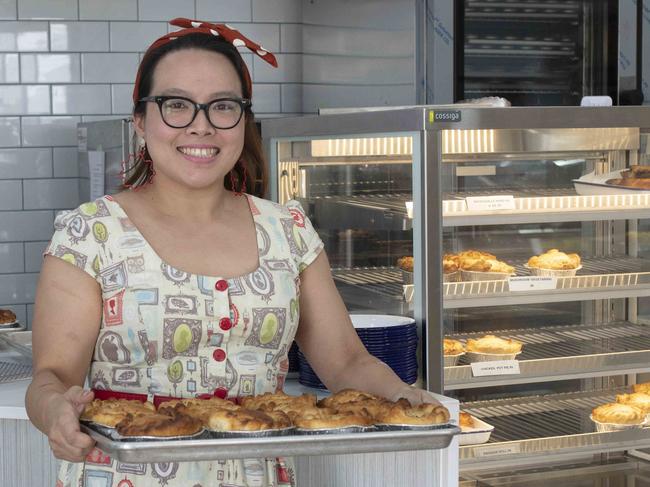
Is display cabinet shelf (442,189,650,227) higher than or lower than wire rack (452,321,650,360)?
higher

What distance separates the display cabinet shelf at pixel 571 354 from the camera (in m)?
3.05

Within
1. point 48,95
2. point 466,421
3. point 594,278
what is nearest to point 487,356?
point 466,421

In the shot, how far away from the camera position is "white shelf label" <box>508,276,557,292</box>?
308 cm

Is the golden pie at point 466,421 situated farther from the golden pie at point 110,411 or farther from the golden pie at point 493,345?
the golden pie at point 110,411

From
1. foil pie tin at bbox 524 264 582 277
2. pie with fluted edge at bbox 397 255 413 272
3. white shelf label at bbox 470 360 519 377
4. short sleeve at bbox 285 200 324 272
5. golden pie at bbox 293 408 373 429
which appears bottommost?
white shelf label at bbox 470 360 519 377

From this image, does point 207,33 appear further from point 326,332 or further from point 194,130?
point 326,332

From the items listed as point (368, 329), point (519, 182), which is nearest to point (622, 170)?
point (519, 182)

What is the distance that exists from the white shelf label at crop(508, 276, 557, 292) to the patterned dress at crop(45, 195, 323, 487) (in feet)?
4.31

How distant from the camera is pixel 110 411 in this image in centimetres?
161

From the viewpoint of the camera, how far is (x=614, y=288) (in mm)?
3174

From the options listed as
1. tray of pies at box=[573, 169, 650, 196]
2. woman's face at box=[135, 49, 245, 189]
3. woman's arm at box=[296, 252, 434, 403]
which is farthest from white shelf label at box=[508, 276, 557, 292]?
woman's face at box=[135, 49, 245, 189]

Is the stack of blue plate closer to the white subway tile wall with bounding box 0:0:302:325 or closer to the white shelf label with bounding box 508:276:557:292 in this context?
the white shelf label with bounding box 508:276:557:292

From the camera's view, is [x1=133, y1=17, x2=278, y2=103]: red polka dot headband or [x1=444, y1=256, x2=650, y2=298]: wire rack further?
[x1=444, y1=256, x2=650, y2=298]: wire rack

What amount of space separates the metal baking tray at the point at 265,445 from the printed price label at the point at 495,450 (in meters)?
1.47
